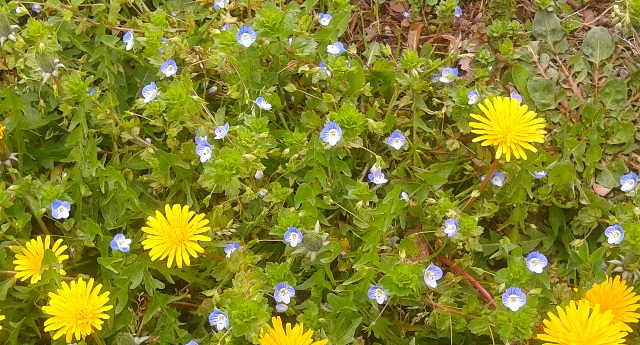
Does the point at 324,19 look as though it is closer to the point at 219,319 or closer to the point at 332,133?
the point at 332,133

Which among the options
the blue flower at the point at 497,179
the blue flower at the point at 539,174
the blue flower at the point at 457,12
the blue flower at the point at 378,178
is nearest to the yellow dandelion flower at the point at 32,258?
the blue flower at the point at 378,178

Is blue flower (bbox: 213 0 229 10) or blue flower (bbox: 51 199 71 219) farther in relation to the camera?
blue flower (bbox: 213 0 229 10)

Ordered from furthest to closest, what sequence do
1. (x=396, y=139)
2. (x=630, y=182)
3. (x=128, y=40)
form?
(x=128, y=40)
(x=396, y=139)
(x=630, y=182)

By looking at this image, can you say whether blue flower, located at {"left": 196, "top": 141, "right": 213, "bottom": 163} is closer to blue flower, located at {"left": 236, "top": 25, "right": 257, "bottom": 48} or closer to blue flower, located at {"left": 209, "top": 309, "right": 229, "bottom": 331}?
blue flower, located at {"left": 236, "top": 25, "right": 257, "bottom": 48}

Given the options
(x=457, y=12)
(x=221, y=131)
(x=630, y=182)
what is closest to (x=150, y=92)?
(x=221, y=131)

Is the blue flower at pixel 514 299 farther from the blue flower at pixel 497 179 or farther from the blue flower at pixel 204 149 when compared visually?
the blue flower at pixel 204 149

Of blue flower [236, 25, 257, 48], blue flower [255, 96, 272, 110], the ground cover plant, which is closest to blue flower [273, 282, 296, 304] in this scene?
the ground cover plant
